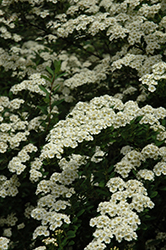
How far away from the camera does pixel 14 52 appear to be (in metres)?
5.76

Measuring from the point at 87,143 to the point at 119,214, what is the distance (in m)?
0.80

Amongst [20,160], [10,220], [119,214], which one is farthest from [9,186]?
[119,214]

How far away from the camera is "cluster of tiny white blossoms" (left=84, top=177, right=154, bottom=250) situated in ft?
8.86

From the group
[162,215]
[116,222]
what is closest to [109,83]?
[162,215]

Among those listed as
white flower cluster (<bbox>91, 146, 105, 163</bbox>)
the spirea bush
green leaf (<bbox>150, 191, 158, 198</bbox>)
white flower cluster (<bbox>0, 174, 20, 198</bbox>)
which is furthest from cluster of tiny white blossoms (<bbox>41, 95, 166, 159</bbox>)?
white flower cluster (<bbox>0, 174, 20, 198</bbox>)

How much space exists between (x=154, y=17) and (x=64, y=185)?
3.04 metres

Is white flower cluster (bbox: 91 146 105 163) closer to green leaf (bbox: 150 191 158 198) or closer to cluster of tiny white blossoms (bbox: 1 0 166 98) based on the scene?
green leaf (bbox: 150 191 158 198)

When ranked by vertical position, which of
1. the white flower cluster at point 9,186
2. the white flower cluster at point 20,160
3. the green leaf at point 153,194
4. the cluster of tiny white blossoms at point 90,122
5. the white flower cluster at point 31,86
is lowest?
the white flower cluster at point 9,186

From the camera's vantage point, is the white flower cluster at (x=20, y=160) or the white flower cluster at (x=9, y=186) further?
the white flower cluster at (x=9, y=186)

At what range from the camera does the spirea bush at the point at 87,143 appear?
10.1 ft

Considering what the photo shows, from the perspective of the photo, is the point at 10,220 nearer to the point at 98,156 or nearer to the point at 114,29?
the point at 98,156

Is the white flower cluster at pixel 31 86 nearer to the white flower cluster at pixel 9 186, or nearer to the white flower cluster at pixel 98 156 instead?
the white flower cluster at pixel 9 186

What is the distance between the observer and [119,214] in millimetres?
2854

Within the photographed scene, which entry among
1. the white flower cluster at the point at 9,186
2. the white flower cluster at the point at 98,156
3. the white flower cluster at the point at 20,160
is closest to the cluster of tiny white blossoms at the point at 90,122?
the white flower cluster at the point at 98,156
